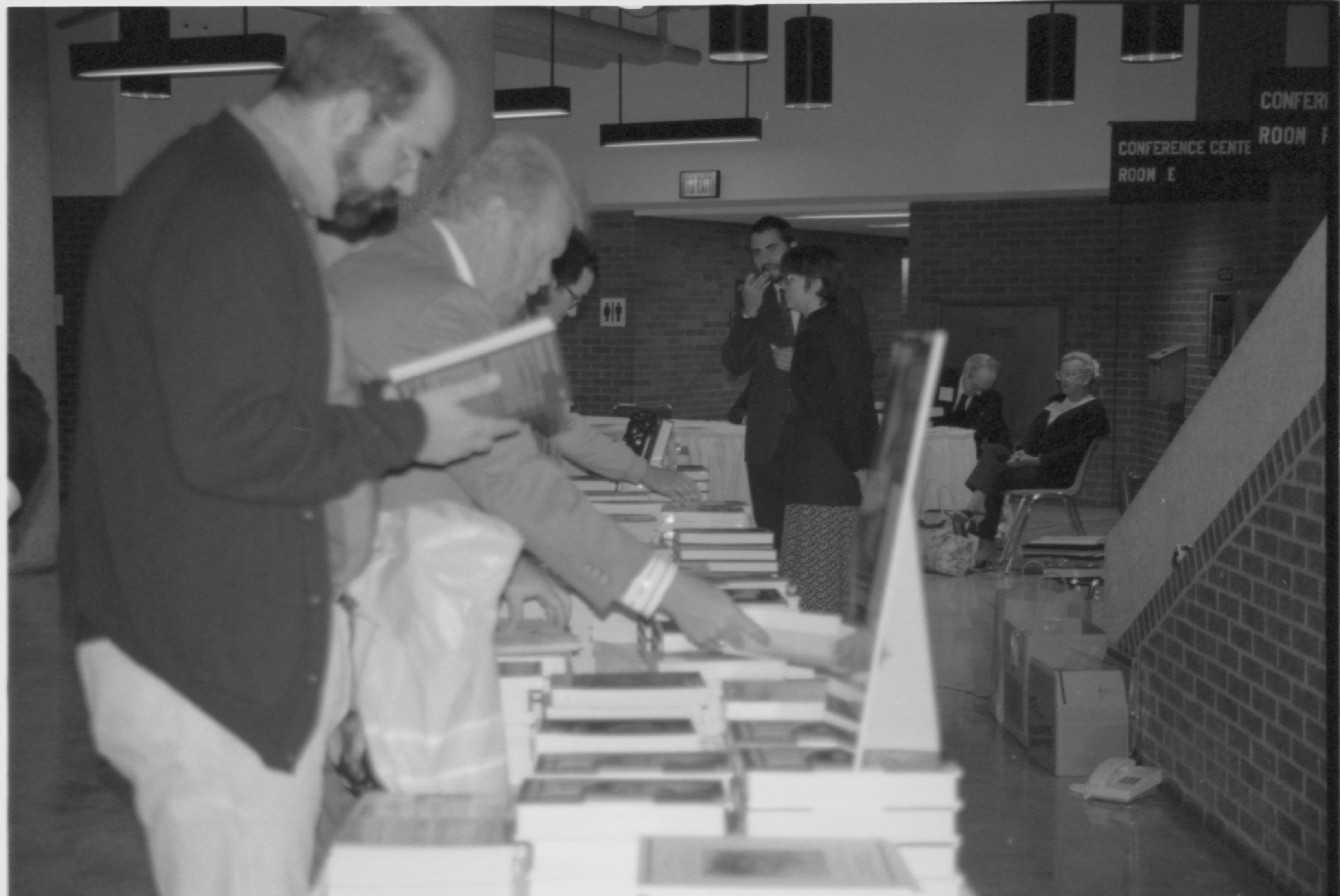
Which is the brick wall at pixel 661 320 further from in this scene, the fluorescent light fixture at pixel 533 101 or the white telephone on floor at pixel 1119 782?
the white telephone on floor at pixel 1119 782

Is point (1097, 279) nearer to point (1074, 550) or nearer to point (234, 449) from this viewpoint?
point (1074, 550)

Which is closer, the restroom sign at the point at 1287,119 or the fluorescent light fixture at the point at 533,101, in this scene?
the restroom sign at the point at 1287,119

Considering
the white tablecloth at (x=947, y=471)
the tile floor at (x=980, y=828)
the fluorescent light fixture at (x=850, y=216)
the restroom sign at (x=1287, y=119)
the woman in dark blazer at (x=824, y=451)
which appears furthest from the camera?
the fluorescent light fixture at (x=850, y=216)

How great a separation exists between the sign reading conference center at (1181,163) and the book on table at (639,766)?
25.0 ft

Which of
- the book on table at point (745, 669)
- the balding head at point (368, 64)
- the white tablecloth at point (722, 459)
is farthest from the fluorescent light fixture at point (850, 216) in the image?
the balding head at point (368, 64)

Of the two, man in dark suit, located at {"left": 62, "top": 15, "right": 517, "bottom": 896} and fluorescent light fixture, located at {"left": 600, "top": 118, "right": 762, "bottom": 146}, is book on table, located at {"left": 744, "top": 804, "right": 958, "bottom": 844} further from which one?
fluorescent light fixture, located at {"left": 600, "top": 118, "right": 762, "bottom": 146}

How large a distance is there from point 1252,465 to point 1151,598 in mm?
918

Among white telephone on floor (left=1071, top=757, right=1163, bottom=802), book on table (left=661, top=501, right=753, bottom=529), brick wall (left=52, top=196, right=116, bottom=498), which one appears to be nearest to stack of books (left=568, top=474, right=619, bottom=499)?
book on table (left=661, top=501, right=753, bottom=529)

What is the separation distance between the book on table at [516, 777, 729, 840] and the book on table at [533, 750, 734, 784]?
0.05m

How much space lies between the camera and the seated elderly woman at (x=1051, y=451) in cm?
842

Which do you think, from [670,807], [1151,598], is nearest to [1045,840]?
[1151,598]

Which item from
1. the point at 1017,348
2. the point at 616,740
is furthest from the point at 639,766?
the point at 1017,348

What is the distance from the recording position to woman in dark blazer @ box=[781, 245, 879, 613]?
165 inches

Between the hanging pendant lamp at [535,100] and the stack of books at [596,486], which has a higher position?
the hanging pendant lamp at [535,100]
